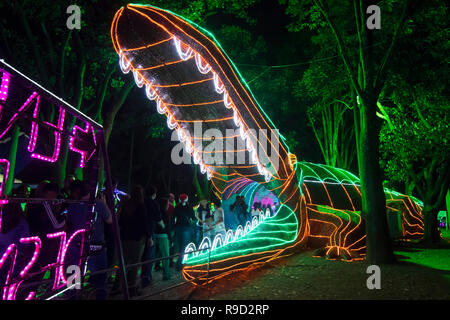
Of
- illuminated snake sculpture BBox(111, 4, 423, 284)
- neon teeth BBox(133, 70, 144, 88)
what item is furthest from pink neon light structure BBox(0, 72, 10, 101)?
neon teeth BBox(133, 70, 144, 88)

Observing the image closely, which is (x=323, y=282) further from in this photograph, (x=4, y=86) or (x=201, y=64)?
(x=4, y=86)

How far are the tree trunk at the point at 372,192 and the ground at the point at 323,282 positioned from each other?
0.42 meters

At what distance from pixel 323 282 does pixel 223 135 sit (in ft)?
13.2

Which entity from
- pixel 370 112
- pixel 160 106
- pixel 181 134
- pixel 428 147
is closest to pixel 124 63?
pixel 160 106

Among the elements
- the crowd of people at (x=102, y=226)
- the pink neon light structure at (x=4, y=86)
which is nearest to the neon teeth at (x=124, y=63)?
the crowd of people at (x=102, y=226)

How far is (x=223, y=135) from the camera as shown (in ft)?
28.4

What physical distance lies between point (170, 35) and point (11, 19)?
9.46m

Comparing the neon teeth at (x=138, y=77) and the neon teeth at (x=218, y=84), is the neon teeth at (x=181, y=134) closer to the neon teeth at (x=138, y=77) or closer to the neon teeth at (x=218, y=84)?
the neon teeth at (x=138, y=77)

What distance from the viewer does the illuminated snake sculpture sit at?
6.00 metres

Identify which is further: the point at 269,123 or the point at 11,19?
Result: the point at 11,19

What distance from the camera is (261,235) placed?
8875 millimetres

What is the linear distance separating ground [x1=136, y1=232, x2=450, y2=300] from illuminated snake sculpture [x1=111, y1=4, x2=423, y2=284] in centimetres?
46

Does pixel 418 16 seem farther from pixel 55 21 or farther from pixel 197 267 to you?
pixel 55 21
